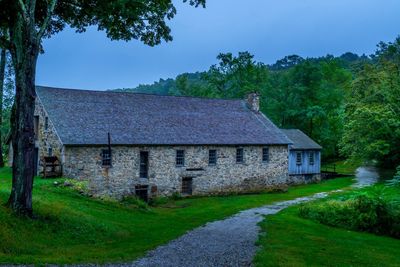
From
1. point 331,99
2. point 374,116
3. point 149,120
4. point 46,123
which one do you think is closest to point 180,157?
point 149,120

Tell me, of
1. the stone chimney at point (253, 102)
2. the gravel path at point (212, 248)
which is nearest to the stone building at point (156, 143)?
the stone chimney at point (253, 102)

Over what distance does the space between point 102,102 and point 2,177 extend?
9493mm

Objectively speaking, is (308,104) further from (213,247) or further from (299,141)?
(213,247)

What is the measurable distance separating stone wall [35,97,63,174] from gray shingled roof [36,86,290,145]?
1.94ft

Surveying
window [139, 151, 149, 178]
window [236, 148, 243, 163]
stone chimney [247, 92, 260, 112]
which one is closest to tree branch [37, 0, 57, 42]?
window [139, 151, 149, 178]

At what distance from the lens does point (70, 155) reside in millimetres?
27469

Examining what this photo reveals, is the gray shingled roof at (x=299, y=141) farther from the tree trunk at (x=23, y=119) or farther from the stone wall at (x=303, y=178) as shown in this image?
the tree trunk at (x=23, y=119)

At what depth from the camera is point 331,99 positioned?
184 feet

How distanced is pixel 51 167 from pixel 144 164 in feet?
21.9

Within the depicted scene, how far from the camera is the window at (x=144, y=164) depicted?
30.8m

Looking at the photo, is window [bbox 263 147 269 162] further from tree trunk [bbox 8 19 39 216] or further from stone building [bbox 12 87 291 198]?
tree trunk [bbox 8 19 39 216]

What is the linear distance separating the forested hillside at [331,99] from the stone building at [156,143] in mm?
7247

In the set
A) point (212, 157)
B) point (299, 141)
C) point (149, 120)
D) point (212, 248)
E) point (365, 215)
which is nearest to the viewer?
point (212, 248)

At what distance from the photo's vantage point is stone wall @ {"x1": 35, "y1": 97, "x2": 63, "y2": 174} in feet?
92.5
